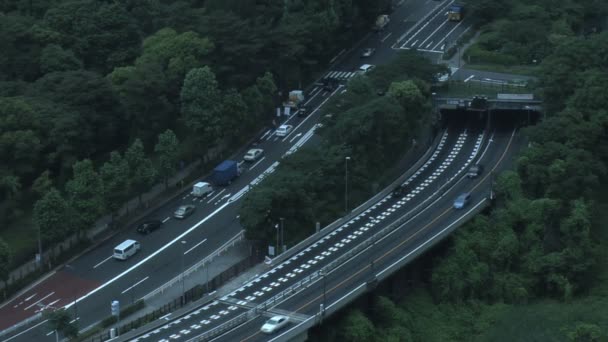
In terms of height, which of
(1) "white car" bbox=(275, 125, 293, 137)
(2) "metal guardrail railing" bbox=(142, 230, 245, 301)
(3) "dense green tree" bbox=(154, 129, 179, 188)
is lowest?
(2) "metal guardrail railing" bbox=(142, 230, 245, 301)

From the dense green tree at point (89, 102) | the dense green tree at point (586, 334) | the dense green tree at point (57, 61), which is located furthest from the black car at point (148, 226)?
the dense green tree at point (586, 334)

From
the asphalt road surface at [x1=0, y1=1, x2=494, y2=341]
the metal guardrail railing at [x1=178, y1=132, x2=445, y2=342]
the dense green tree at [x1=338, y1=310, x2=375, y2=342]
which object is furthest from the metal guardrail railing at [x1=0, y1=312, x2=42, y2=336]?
the dense green tree at [x1=338, y1=310, x2=375, y2=342]

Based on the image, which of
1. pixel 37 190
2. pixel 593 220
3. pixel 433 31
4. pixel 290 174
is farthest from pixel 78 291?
pixel 433 31

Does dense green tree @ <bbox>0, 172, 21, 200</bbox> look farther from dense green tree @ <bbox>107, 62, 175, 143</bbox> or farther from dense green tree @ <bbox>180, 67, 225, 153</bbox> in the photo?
dense green tree @ <bbox>180, 67, 225, 153</bbox>

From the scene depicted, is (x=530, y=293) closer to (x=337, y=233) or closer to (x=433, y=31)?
(x=337, y=233)

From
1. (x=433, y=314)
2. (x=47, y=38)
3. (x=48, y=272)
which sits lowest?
(x=433, y=314)

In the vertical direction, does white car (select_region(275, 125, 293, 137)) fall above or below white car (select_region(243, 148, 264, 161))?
above
